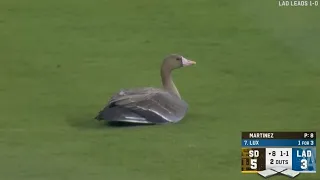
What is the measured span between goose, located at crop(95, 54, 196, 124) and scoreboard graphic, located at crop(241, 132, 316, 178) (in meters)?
A: 0.70

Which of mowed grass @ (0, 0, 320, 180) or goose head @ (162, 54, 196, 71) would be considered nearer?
mowed grass @ (0, 0, 320, 180)

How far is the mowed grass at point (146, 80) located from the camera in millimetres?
8516

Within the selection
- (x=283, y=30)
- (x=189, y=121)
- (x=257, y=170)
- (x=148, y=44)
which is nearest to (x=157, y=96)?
(x=189, y=121)

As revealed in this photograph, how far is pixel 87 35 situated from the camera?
11.5 meters

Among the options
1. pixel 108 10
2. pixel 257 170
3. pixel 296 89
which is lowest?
pixel 257 170

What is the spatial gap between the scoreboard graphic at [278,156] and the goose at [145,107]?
70cm

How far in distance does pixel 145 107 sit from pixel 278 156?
1.14 m

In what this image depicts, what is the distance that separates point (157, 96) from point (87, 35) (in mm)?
2360

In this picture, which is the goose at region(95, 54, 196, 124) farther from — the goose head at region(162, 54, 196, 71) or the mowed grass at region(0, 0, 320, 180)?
the goose head at region(162, 54, 196, 71)

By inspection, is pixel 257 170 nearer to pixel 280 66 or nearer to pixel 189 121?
pixel 189 121

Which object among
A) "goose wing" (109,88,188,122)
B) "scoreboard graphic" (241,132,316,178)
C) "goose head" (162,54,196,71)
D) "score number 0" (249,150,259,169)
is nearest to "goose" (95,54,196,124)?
"goose wing" (109,88,188,122)

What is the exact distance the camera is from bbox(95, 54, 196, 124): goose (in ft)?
29.7

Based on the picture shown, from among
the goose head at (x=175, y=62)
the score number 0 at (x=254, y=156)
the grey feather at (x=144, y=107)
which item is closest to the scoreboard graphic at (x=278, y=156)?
the score number 0 at (x=254, y=156)

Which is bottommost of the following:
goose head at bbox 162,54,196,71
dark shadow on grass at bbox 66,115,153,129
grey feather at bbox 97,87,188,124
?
dark shadow on grass at bbox 66,115,153,129
